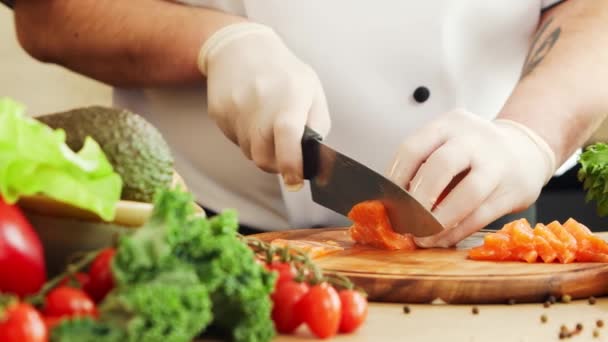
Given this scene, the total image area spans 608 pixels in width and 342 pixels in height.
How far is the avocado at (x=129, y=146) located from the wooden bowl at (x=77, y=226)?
0.09 feet

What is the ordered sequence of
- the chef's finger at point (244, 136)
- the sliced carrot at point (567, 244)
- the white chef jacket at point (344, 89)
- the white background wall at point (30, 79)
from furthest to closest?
1. the white background wall at point (30, 79)
2. the white chef jacket at point (344, 89)
3. the chef's finger at point (244, 136)
4. the sliced carrot at point (567, 244)

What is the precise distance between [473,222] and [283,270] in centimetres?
70

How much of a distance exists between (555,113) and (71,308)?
119cm

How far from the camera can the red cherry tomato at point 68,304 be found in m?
0.69

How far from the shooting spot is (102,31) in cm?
171

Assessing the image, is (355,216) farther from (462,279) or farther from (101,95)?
(101,95)

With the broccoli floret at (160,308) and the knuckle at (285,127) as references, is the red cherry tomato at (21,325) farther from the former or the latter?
the knuckle at (285,127)

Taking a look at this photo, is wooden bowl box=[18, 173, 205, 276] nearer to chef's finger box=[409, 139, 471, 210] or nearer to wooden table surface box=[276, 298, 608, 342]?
wooden table surface box=[276, 298, 608, 342]

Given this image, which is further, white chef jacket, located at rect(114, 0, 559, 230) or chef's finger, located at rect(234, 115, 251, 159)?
white chef jacket, located at rect(114, 0, 559, 230)

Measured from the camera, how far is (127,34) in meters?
1.70

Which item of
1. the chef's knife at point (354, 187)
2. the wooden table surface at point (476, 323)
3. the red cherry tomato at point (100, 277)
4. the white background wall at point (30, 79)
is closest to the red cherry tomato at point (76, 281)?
the red cherry tomato at point (100, 277)

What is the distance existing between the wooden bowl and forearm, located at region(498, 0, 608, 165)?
0.99m

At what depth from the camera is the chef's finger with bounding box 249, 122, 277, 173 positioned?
5.09ft

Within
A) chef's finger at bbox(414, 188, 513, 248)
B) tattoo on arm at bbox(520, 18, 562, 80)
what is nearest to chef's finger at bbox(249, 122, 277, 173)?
chef's finger at bbox(414, 188, 513, 248)
